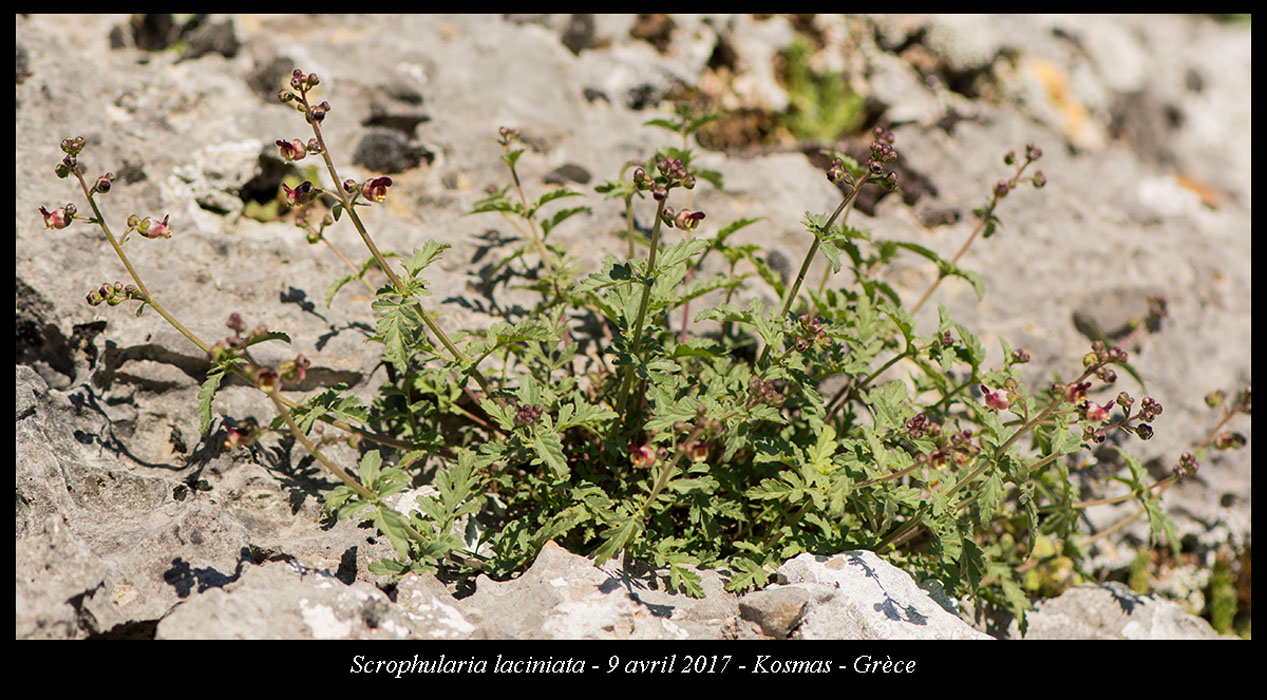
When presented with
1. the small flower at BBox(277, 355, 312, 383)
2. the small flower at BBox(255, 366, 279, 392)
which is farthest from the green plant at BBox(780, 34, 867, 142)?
the small flower at BBox(255, 366, 279, 392)

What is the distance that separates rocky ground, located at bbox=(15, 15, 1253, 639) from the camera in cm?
421

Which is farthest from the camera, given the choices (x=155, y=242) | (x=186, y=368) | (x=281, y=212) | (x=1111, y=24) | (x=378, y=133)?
(x=1111, y=24)

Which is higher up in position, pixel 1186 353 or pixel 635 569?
pixel 1186 353

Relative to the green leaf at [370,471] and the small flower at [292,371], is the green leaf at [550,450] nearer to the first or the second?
the green leaf at [370,471]

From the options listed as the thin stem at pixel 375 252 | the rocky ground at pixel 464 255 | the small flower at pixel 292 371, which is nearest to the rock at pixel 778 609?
the rocky ground at pixel 464 255

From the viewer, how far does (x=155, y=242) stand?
565cm

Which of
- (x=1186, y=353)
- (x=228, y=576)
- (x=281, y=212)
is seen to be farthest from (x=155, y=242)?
(x=1186, y=353)

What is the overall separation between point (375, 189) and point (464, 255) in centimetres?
202

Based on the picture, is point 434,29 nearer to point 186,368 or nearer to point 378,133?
point 378,133

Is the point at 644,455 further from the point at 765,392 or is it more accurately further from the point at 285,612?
the point at 285,612

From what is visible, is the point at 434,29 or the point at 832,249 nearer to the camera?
the point at 832,249

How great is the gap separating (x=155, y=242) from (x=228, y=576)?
2550 millimetres

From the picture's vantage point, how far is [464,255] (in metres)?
6.05

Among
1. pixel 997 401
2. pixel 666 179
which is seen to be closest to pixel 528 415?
pixel 666 179
